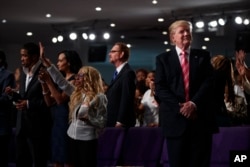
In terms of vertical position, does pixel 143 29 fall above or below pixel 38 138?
above

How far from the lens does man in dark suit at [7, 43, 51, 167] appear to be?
16.0 ft

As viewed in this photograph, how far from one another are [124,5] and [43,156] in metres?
9.16

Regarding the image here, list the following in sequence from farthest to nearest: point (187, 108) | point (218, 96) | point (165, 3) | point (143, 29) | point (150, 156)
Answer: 1. point (143, 29)
2. point (165, 3)
3. point (150, 156)
4. point (218, 96)
5. point (187, 108)

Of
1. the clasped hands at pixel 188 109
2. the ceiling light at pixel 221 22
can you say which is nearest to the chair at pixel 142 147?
the clasped hands at pixel 188 109

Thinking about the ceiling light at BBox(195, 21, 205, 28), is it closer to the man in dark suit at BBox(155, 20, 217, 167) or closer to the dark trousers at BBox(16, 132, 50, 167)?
the dark trousers at BBox(16, 132, 50, 167)

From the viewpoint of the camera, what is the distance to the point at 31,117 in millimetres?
4953

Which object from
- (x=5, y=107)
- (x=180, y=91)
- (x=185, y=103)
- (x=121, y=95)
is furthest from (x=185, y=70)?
(x=5, y=107)

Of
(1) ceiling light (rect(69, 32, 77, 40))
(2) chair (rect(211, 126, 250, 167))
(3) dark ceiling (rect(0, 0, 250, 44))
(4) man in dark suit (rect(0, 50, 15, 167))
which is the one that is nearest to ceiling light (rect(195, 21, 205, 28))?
(3) dark ceiling (rect(0, 0, 250, 44))

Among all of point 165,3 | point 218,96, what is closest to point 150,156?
point 218,96

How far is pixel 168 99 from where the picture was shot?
3947 mm

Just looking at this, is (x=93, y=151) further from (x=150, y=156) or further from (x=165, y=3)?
(x=165, y=3)

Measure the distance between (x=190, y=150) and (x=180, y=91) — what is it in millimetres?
405

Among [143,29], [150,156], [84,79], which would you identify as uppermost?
[143,29]

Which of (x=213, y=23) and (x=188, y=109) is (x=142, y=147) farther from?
(x=213, y=23)
